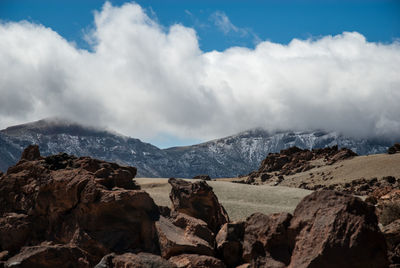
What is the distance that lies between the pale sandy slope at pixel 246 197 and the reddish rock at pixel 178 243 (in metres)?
13.5

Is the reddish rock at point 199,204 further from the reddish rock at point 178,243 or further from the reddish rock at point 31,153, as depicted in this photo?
the reddish rock at point 31,153

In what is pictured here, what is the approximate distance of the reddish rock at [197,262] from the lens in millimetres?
10531

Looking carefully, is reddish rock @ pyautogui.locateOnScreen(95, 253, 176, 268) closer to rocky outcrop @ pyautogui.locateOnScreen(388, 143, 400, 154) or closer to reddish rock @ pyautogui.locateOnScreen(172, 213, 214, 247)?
reddish rock @ pyautogui.locateOnScreen(172, 213, 214, 247)

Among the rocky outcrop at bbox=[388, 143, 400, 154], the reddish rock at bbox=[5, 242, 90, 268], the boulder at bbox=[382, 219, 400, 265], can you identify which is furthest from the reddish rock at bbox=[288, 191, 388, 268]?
the rocky outcrop at bbox=[388, 143, 400, 154]

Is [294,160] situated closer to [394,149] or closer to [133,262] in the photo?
[394,149]

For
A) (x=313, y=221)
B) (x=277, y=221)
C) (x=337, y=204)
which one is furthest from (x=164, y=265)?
(x=337, y=204)

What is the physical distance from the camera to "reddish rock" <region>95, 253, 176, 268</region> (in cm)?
973

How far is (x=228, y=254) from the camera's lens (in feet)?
38.4

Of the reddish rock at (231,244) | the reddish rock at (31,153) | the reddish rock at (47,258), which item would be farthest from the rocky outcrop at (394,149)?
the reddish rock at (47,258)

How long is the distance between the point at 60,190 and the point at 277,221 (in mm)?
8942

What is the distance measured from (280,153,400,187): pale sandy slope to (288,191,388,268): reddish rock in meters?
41.0

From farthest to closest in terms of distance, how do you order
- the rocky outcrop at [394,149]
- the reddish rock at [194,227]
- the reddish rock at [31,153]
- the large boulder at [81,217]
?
the rocky outcrop at [394,149], the reddish rock at [31,153], the large boulder at [81,217], the reddish rock at [194,227]

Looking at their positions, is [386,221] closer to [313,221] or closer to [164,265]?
[313,221]

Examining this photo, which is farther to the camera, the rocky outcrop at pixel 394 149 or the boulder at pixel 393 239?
the rocky outcrop at pixel 394 149
